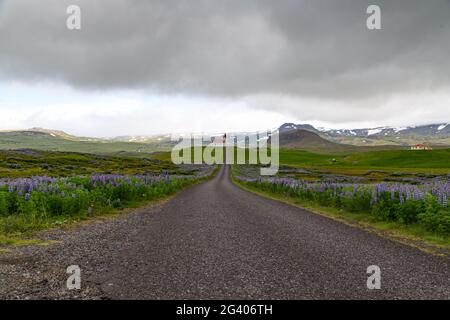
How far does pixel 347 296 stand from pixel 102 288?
441 centimetres

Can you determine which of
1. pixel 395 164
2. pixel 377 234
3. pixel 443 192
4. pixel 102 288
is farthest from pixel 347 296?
pixel 395 164

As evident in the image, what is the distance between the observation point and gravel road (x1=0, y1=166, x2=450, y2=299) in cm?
639

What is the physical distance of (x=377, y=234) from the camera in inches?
511

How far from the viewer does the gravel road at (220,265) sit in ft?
21.0

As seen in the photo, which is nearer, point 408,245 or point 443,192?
point 408,245
